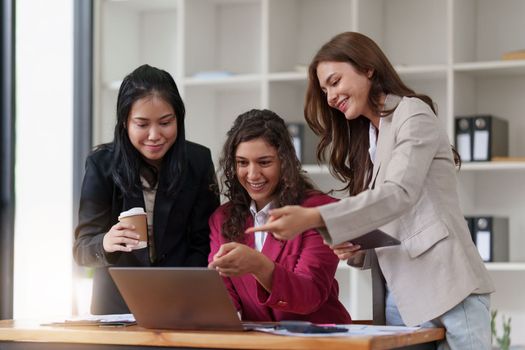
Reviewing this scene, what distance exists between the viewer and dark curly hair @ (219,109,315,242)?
2.52 meters

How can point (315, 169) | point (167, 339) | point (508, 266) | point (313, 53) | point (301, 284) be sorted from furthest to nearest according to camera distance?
point (313, 53) → point (315, 169) → point (508, 266) → point (301, 284) → point (167, 339)

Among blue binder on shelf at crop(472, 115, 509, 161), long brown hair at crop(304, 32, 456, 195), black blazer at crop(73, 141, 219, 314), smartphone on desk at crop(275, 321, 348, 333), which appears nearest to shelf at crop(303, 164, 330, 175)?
blue binder on shelf at crop(472, 115, 509, 161)

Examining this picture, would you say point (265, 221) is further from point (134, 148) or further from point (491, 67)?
point (491, 67)

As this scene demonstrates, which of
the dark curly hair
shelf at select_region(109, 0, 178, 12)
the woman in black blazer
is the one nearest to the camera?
the dark curly hair

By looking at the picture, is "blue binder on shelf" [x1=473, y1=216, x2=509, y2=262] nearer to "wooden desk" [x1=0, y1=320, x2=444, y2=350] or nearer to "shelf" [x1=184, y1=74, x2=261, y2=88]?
"shelf" [x1=184, y1=74, x2=261, y2=88]

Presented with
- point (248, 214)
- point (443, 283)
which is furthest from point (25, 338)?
point (443, 283)

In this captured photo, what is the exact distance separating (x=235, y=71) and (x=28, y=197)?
120cm

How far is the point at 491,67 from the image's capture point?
4102mm

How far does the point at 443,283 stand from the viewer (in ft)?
7.25

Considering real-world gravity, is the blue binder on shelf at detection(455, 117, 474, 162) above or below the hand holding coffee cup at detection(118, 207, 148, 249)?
above

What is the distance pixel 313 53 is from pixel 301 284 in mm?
2544

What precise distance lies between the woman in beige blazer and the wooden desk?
91 mm

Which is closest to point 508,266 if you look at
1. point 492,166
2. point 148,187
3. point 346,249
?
point 492,166

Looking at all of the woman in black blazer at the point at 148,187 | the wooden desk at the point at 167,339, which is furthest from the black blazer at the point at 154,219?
the wooden desk at the point at 167,339
